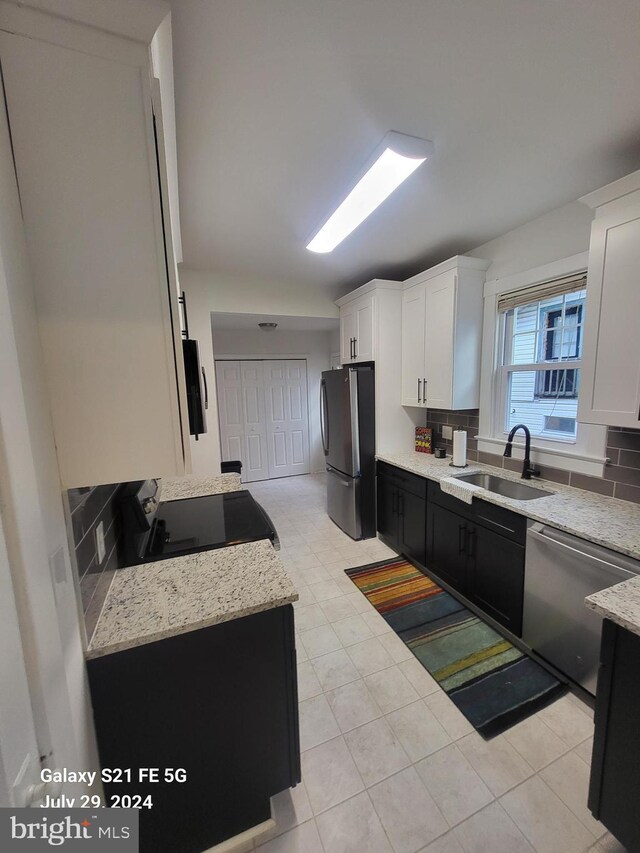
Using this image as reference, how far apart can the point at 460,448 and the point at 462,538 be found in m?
0.78

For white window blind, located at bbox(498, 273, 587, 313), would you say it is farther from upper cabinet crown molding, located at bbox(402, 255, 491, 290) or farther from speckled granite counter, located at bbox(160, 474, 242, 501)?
speckled granite counter, located at bbox(160, 474, 242, 501)

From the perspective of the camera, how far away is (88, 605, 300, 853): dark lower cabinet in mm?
941

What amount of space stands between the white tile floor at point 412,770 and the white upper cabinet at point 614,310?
1.49m

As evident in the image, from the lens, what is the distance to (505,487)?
2.47m

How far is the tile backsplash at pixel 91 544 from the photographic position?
919 millimetres

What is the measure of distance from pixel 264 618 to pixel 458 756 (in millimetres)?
1146

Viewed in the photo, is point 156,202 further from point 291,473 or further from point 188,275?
point 291,473

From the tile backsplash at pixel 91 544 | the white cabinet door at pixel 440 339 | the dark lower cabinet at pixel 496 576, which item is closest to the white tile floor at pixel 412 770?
the dark lower cabinet at pixel 496 576

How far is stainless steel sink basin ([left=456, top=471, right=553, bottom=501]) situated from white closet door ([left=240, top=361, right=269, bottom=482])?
3451 millimetres

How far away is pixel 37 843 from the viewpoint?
0.55m

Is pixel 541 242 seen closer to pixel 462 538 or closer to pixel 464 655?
pixel 462 538

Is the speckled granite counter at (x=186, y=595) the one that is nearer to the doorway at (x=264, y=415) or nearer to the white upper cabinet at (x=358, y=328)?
the white upper cabinet at (x=358, y=328)

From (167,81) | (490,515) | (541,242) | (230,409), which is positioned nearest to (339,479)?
(490,515)

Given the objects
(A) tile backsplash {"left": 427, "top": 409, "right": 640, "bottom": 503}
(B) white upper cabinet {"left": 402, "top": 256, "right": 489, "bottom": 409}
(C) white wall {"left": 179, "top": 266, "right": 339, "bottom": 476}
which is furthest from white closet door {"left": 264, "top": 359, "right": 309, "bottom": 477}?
(A) tile backsplash {"left": 427, "top": 409, "right": 640, "bottom": 503}
